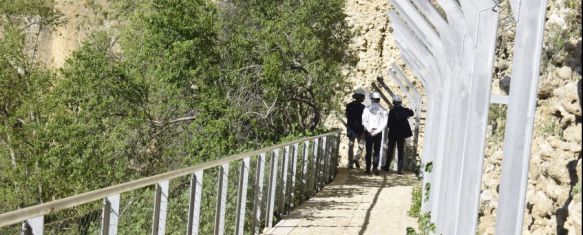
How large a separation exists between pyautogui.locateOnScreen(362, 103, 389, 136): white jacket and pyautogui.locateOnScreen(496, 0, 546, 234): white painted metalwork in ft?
34.0

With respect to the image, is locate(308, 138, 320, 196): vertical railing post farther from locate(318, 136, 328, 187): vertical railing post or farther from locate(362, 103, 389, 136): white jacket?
locate(362, 103, 389, 136): white jacket

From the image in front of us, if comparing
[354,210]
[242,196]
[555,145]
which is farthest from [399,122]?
[555,145]

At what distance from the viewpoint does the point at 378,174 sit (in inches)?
572

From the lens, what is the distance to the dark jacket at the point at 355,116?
14461mm

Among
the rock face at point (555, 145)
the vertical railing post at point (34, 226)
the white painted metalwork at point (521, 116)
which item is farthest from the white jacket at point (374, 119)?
the vertical railing post at point (34, 226)

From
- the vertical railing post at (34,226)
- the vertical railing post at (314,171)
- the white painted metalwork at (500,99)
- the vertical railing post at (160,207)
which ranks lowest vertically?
the vertical railing post at (314,171)

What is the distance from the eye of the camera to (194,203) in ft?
18.0

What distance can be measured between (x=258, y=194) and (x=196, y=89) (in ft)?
20.5

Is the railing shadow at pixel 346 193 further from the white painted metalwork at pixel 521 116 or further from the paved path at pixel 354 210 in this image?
the white painted metalwork at pixel 521 116

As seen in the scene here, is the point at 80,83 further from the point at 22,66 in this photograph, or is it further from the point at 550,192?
the point at 550,192

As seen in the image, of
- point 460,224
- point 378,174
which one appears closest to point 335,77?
point 378,174

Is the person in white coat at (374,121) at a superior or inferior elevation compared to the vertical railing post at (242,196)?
superior

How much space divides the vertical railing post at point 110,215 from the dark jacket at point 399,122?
1076cm

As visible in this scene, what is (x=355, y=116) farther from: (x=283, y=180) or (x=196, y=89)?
(x=283, y=180)
